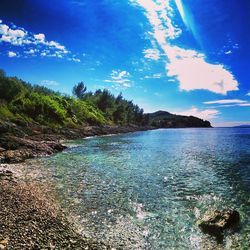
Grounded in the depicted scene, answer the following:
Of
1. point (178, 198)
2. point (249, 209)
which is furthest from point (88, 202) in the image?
point (249, 209)

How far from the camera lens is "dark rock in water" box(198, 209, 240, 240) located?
1461 centimetres

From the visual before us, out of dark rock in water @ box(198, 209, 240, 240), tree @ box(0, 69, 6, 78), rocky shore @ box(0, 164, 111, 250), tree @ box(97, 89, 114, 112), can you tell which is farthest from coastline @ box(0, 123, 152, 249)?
tree @ box(97, 89, 114, 112)

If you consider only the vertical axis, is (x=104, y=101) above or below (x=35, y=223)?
above

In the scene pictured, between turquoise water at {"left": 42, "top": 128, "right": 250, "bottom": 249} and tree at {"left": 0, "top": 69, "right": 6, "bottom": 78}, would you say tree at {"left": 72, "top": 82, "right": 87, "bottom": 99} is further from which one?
turquoise water at {"left": 42, "top": 128, "right": 250, "bottom": 249}

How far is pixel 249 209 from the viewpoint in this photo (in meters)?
18.5

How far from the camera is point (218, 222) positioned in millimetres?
15188

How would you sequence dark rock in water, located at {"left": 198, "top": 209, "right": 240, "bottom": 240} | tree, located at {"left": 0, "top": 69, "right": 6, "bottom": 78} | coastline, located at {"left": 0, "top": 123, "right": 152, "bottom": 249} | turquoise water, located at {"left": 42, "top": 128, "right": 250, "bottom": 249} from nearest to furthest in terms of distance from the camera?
coastline, located at {"left": 0, "top": 123, "right": 152, "bottom": 249} → turquoise water, located at {"left": 42, "top": 128, "right": 250, "bottom": 249} → dark rock in water, located at {"left": 198, "top": 209, "right": 240, "bottom": 240} → tree, located at {"left": 0, "top": 69, "right": 6, "bottom": 78}

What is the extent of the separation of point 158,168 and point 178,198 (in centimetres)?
1366

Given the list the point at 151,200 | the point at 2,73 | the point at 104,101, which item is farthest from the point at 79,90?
the point at 151,200

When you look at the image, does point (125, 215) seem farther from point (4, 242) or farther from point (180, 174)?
point (180, 174)

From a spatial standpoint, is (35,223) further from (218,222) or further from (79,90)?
(79,90)

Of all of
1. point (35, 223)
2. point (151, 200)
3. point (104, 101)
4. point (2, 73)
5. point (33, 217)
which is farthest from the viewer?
point (104, 101)

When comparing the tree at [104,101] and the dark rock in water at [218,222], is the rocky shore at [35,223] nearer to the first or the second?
the dark rock in water at [218,222]

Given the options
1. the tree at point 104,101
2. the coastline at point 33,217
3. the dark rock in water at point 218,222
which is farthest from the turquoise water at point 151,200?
the tree at point 104,101
